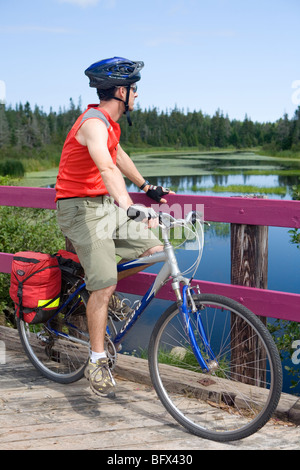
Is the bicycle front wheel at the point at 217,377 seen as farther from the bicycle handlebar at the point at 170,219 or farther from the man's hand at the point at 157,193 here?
the man's hand at the point at 157,193

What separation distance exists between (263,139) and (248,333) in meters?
63.8

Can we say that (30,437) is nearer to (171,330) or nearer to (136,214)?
(171,330)

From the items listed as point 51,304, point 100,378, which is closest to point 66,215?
point 51,304

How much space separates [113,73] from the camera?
337 cm

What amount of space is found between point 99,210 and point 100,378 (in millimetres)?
998

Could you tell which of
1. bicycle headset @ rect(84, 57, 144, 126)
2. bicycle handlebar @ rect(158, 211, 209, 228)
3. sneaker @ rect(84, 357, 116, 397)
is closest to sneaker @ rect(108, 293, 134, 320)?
sneaker @ rect(84, 357, 116, 397)

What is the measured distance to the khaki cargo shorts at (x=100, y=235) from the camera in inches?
136

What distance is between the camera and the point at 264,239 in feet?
12.0

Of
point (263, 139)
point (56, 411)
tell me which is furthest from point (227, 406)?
point (263, 139)

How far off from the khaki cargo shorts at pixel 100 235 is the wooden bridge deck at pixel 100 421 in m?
0.76

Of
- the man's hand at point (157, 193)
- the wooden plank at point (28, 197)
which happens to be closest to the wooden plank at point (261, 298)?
the man's hand at point (157, 193)

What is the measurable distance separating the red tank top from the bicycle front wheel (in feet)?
2.95

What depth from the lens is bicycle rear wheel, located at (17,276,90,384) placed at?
3.96 meters

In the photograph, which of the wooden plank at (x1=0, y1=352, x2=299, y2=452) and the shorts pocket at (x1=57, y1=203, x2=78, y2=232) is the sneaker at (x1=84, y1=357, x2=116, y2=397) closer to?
the wooden plank at (x1=0, y1=352, x2=299, y2=452)
